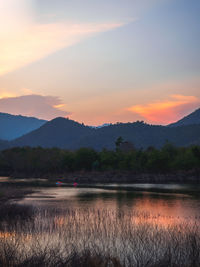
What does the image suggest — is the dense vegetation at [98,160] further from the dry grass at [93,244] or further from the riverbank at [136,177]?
the dry grass at [93,244]

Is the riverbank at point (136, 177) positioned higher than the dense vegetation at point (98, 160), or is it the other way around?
the dense vegetation at point (98, 160)

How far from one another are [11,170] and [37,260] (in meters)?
118

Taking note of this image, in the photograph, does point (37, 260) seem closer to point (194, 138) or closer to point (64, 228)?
point (64, 228)

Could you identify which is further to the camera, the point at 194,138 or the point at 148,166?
the point at 194,138

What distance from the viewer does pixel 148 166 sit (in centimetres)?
9938

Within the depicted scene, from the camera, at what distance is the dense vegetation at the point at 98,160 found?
97.4 meters

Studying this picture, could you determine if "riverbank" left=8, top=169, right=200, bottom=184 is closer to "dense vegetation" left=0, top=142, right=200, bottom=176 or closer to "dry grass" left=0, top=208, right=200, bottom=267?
"dense vegetation" left=0, top=142, right=200, bottom=176

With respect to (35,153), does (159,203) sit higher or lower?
lower

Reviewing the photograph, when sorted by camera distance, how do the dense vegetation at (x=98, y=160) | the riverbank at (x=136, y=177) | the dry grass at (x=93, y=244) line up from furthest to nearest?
the dense vegetation at (x=98, y=160) < the riverbank at (x=136, y=177) < the dry grass at (x=93, y=244)

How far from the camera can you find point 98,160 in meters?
115

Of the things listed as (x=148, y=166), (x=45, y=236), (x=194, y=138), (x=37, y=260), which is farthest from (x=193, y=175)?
(x=194, y=138)

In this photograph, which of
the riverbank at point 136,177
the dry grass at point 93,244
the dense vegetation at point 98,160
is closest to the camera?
the dry grass at point 93,244

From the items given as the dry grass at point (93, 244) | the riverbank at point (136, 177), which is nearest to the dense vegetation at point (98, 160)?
the riverbank at point (136, 177)

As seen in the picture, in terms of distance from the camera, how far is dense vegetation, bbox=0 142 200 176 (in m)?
97.4
